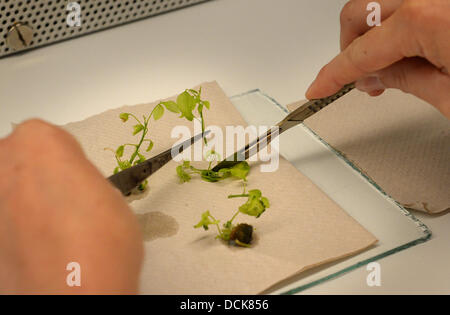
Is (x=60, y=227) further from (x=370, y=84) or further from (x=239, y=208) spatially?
(x=370, y=84)

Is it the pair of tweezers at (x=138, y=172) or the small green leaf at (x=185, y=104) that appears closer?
the pair of tweezers at (x=138, y=172)

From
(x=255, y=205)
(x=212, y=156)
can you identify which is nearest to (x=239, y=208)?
(x=255, y=205)

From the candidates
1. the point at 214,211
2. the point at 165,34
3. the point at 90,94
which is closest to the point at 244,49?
the point at 165,34

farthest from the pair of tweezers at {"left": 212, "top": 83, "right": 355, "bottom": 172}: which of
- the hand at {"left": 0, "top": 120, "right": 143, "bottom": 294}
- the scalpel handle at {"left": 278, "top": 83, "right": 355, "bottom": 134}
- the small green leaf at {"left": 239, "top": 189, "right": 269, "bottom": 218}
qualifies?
the hand at {"left": 0, "top": 120, "right": 143, "bottom": 294}

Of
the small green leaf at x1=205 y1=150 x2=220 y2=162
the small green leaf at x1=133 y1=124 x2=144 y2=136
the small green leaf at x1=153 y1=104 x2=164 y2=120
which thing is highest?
the small green leaf at x1=153 y1=104 x2=164 y2=120

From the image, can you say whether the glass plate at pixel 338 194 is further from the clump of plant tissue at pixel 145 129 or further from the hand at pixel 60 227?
the hand at pixel 60 227

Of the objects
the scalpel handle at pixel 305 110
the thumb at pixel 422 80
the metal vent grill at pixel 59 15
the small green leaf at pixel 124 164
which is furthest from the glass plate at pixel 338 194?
the metal vent grill at pixel 59 15

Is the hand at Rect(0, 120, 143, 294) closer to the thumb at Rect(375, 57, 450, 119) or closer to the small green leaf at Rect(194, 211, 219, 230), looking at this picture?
the small green leaf at Rect(194, 211, 219, 230)
